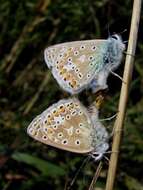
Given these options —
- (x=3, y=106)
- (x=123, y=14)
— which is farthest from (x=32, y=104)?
(x=123, y=14)

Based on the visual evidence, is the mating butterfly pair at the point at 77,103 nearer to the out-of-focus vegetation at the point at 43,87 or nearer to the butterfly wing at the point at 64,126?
the butterfly wing at the point at 64,126

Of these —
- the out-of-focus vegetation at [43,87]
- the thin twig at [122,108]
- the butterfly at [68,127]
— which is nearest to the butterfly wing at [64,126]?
the butterfly at [68,127]

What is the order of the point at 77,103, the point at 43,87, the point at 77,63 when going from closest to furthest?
the point at 77,103
the point at 77,63
the point at 43,87

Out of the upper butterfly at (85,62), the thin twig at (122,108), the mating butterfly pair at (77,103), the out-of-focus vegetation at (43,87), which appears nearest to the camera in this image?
the thin twig at (122,108)

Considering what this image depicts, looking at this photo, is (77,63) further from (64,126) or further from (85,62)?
(64,126)

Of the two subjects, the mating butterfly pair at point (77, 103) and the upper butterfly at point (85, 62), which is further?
the upper butterfly at point (85, 62)

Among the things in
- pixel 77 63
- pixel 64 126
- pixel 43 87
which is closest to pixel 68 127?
pixel 64 126
